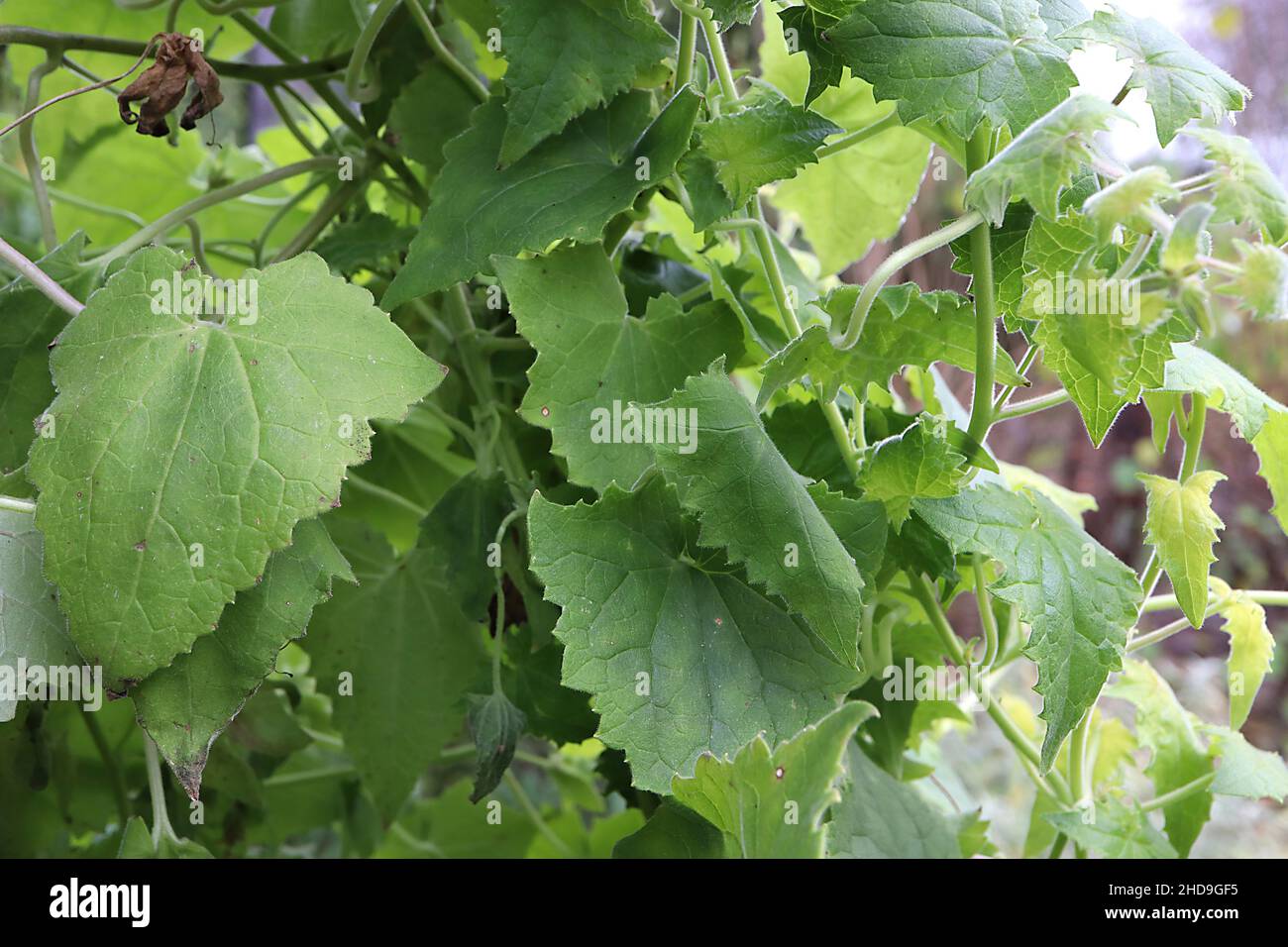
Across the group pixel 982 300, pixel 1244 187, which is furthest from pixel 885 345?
pixel 1244 187

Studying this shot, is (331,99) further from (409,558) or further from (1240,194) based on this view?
(1240,194)

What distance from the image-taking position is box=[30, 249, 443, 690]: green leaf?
44 cm

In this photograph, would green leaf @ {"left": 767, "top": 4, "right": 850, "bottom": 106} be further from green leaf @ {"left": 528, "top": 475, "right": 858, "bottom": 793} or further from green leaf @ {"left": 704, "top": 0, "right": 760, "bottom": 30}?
green leaf @ {"left": 528, "top": 475, "right": 858, "bottom": 793}

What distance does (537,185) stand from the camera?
0.56 metres

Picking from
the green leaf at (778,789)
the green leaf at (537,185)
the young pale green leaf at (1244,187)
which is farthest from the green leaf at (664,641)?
the young pale green leaf at (1244,187)

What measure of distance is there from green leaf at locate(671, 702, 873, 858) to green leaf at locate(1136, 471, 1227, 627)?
20 cm

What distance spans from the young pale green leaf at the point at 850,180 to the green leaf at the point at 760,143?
0.20 m

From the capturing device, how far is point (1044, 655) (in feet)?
1.54

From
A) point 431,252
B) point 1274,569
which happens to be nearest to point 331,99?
point 431,252

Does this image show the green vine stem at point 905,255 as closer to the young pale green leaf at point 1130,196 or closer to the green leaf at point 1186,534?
the young pale green leaf at point 1130,196

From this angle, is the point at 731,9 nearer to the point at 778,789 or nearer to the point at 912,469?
the point at 912,469

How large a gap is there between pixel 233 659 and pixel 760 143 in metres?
0.32

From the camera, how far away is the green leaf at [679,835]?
0.50 meters

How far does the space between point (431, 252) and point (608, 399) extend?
11cm
